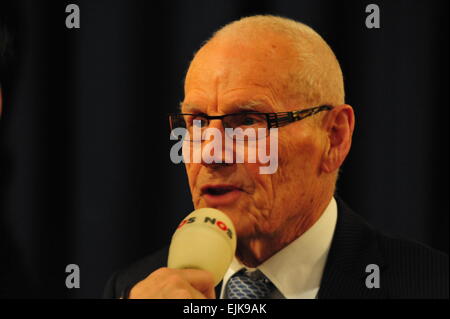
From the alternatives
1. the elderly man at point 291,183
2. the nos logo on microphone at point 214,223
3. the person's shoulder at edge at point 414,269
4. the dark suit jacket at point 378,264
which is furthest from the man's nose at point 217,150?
the person's shoulder at edge at point 414,269

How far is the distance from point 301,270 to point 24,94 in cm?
102

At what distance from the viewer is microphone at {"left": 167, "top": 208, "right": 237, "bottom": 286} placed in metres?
1.06

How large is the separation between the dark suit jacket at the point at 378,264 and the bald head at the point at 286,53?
1.13 ft

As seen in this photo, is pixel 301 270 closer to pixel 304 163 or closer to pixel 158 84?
pixel 304 163

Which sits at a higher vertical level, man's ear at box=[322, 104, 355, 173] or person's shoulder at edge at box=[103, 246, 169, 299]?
man's ear at box=[322, 104, 355, 173]

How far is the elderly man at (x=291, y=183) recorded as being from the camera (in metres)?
1.41

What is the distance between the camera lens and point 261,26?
1467 mm

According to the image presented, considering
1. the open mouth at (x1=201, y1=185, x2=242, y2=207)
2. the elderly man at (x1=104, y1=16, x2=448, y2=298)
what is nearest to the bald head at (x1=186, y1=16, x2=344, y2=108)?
the elderly man at (x1=104, y1=16, x2=448, y2=298)

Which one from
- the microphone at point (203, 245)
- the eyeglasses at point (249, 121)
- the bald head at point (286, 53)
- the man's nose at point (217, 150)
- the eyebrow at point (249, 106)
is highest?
the bald head at point (286, 53)

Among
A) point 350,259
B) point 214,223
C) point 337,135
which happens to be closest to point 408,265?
point 350,259

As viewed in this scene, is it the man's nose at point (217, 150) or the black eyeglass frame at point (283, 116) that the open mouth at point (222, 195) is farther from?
the black eyeglass frame at point (283, 116)

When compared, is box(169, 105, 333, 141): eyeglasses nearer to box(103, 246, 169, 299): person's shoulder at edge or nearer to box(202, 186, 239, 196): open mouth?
box(202, 186, 239, 196): open mouth

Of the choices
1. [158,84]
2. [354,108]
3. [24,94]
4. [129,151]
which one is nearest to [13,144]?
[24,94]

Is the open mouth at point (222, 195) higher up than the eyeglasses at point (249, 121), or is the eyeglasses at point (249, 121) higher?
the eyeglasses at point (249, 121)
